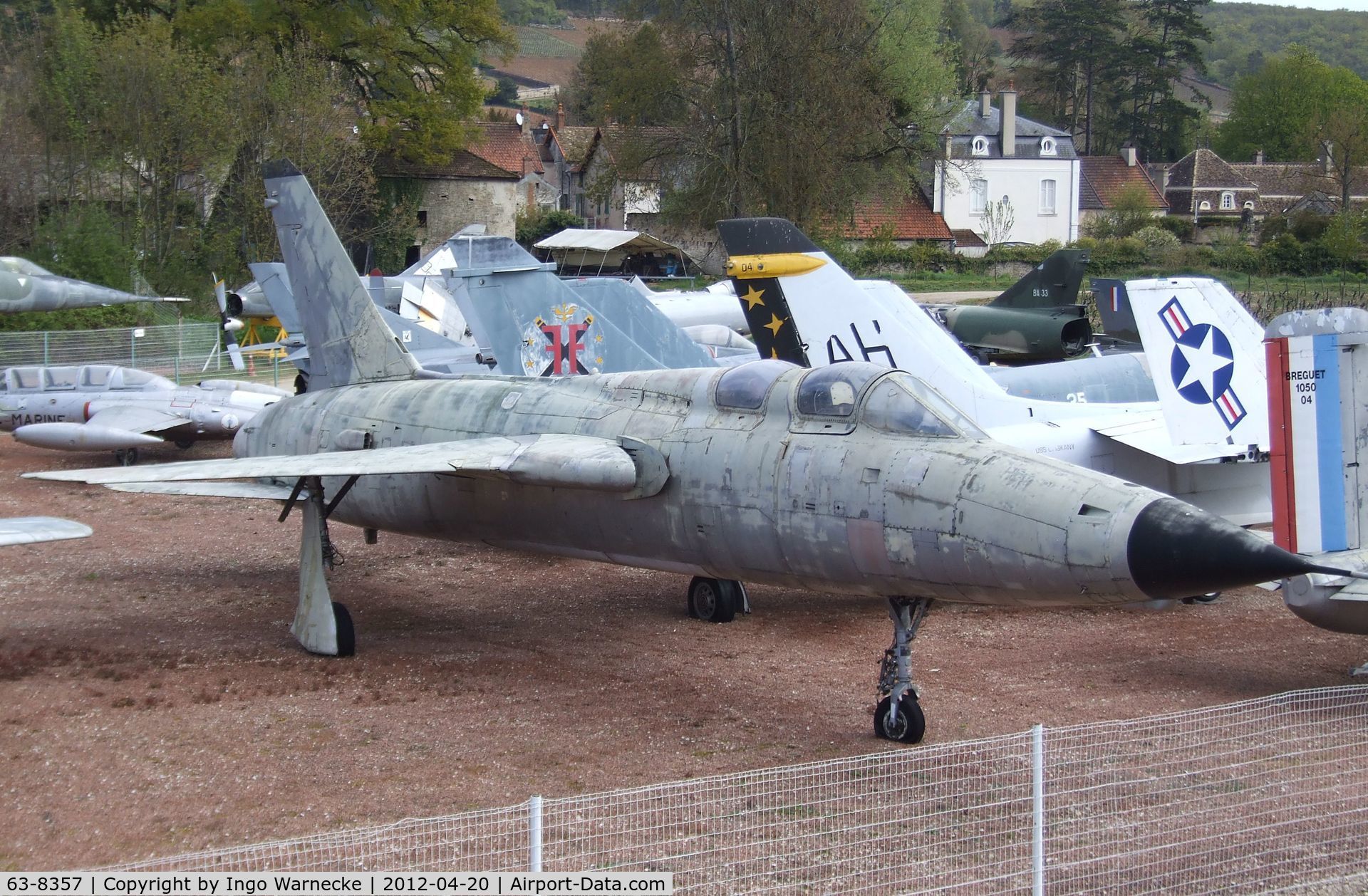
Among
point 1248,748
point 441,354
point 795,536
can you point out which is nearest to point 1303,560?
point 1248,748

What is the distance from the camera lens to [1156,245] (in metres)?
54.8

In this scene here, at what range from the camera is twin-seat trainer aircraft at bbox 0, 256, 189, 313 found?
2256 centimetres

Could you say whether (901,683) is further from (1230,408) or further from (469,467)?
(1230,408)

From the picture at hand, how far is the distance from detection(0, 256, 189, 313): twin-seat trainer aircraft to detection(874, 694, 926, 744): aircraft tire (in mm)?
19756

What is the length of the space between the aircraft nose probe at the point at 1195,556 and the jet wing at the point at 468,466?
392cm

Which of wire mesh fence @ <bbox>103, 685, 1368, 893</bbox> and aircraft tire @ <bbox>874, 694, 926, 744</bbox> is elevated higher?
aircraft tire @ <bbox>874, 694, 926, 744</bbox>

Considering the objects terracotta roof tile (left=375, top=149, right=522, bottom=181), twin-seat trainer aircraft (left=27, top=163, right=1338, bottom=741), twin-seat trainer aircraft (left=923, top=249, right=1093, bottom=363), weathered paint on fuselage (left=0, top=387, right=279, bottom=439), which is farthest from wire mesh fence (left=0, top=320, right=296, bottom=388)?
terracotta roof tile (left=375, top=149, right=522, bottom=181)

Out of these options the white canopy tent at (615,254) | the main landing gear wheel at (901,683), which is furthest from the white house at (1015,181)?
the main landing gear wheel at (901,683)

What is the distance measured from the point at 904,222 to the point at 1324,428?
182ft

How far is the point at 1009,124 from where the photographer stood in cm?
6688

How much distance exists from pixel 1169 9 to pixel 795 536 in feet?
325

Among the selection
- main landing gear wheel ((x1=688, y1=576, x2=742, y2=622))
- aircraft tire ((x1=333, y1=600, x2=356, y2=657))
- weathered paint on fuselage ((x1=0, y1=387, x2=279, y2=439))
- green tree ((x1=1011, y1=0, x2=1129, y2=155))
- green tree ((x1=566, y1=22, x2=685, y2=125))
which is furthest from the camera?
green tree ((x1=1011, y1=0, x2=1129, y2=155))

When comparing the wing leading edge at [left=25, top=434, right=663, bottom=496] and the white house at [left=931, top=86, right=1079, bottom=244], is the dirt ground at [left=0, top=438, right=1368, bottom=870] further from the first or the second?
the white house at [left=931, top=86, right=1079, bottom=244]

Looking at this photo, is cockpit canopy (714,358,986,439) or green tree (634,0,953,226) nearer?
cockpit canopy (714,358,986,439)
